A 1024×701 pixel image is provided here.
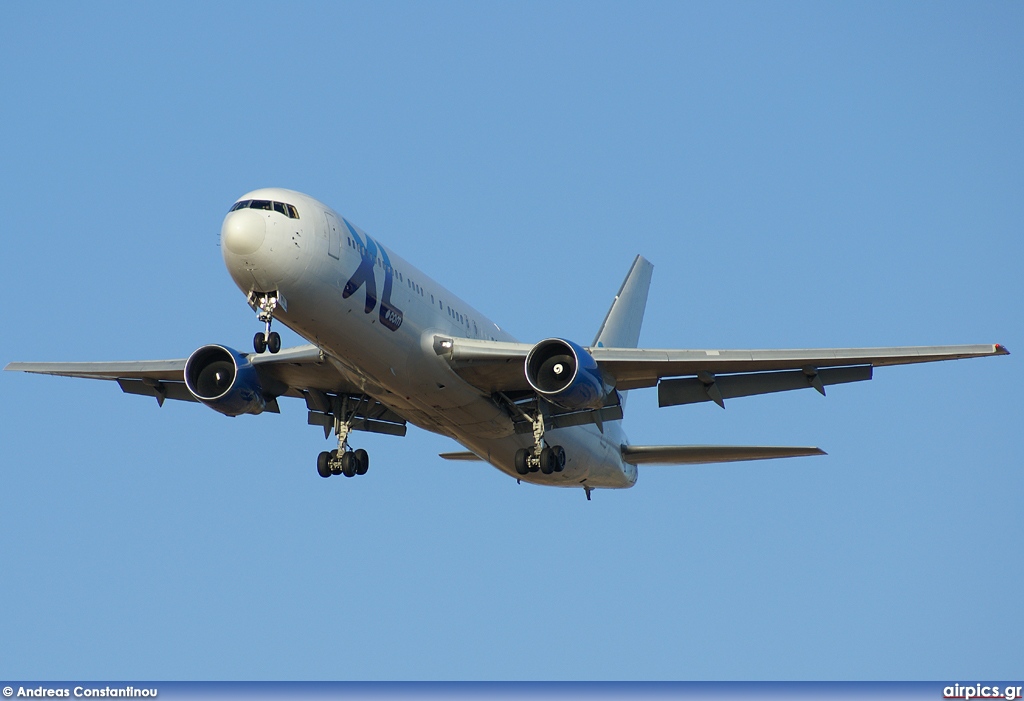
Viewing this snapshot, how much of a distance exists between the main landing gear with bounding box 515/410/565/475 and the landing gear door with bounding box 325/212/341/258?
7482 millimetres

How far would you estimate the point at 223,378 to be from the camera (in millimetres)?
31688

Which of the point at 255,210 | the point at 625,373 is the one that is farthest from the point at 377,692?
the point at 255,210

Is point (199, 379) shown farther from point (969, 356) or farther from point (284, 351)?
point (969, 356)

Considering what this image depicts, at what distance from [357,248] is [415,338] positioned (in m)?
2.60

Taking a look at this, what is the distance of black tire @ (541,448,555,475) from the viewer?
105 ft

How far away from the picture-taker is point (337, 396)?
33500mm

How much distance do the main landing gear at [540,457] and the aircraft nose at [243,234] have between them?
9.21 metres

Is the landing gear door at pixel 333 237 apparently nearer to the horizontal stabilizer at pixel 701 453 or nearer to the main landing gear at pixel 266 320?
the main landing gear at pixel 266 320

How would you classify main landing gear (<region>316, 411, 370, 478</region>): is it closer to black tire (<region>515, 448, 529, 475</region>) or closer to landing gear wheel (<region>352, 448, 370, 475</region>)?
landing gear wheel (<region>352, 448, 370, 475</region>)

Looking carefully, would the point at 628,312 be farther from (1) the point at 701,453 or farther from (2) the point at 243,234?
(2) the point at 243,234

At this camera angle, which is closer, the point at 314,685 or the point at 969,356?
the point at 969,356

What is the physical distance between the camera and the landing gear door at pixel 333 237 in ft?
86.5

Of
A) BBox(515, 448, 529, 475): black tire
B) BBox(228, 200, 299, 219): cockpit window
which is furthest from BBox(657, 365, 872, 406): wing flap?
BBox(228, 200, 299, 219): cockpit window

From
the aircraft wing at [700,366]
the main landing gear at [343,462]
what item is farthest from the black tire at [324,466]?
the aircraft wing at [700,366]
